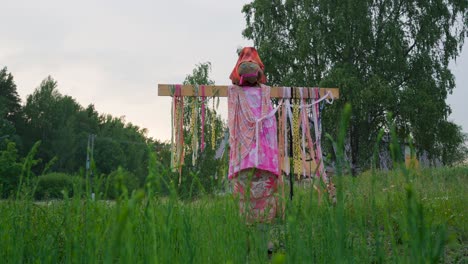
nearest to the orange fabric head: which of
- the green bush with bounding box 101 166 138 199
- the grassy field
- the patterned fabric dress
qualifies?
the patterned fabric dress

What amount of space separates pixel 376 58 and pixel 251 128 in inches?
648

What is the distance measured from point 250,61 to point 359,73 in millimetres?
15898

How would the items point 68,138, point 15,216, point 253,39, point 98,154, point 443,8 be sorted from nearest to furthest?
point 15,216, point 443,8, point 253,39, point 68,138, point 98,154

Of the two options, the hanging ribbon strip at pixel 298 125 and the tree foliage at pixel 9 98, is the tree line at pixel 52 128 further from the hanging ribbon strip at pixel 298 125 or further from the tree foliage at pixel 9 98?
the hanging ribbon strip at pixel 298 125

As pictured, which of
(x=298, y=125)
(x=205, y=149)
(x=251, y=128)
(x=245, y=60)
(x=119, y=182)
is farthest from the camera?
(x=205, y=149)

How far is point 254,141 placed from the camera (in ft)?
18.7

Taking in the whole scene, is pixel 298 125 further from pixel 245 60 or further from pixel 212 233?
pixel 212 233

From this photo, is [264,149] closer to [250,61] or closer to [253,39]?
[250,61]

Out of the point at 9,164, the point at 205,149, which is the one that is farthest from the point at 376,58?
the point at 9,164

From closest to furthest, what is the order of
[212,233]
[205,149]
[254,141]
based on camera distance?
[212,233]
[254,141]
[205,149]

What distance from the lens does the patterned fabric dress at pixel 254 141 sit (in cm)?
566

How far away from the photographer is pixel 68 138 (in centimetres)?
4728

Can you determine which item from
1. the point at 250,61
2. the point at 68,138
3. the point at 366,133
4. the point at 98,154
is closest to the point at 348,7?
the point at 366,133

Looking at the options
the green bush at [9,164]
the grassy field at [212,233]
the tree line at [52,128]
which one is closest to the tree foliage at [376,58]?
the green bush at [9,164]
